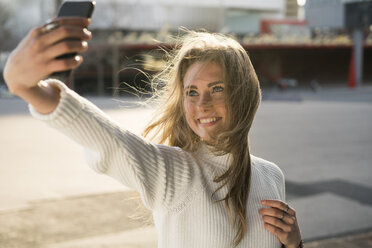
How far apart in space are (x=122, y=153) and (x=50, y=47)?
398 millimetres

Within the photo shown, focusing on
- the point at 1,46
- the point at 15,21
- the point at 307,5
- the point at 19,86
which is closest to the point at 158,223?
the point at 19,86

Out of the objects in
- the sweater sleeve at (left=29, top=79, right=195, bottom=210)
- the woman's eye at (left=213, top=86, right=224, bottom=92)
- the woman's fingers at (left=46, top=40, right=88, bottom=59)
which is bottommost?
the sweater sleeve at (left=29, top=79, right=195, bottom=210)

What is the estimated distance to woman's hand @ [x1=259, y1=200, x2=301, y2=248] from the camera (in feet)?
5.16

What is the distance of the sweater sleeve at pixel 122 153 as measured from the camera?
3.55 ft

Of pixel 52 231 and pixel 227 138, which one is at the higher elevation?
pixel 227 138

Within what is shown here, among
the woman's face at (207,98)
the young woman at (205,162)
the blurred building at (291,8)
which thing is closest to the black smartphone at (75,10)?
the young woman at (205,162)

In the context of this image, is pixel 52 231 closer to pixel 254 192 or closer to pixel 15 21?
pixel 254 192

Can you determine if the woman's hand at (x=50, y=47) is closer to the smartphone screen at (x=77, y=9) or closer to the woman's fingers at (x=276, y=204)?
the smartphone screen at (x=77, y=9)

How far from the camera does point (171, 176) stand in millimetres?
1405

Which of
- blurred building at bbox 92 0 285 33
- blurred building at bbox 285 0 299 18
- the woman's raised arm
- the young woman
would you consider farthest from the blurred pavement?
blurred building at bbox 285 0 299 18

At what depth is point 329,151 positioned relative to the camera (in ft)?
28.2

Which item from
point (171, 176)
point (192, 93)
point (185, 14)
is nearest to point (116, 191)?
point (192, 93)

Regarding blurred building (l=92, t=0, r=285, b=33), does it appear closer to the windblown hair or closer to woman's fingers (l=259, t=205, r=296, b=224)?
the windblown hair

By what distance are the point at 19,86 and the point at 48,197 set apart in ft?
15.2
